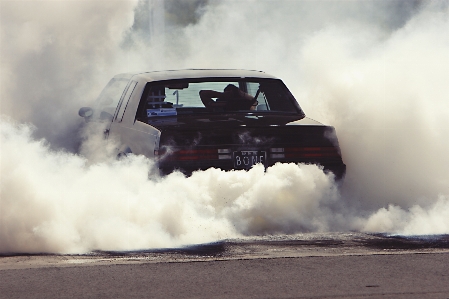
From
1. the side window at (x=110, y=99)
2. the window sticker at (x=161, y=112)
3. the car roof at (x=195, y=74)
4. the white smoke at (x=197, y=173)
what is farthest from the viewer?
the side window at (x=110, y=99)

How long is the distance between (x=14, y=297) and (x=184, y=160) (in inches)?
112

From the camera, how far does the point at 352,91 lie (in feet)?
34.6

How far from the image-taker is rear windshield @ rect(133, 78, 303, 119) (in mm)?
9125

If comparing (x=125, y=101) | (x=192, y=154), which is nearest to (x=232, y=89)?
(x=125, y=101)

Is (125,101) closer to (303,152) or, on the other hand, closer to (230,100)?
(230,100)

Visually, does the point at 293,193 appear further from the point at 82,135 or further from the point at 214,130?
the point at 82,135

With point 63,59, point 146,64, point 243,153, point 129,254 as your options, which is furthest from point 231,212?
point 146,64

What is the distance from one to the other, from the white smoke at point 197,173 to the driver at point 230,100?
1068 mm

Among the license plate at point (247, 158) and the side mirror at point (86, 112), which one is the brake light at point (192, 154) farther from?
the side mirror at point (86, 112)

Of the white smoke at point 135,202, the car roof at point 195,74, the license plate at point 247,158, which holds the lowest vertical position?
the white smoke at point 135,202

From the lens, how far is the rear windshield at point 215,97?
9.12 meters

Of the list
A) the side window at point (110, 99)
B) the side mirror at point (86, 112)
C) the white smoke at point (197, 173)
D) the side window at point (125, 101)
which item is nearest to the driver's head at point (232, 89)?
the side window at point (125, 101)

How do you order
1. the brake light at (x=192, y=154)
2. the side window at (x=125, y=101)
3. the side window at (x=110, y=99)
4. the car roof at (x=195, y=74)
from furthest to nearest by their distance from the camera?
the side window at (x=110, y=99) < the car roof at (x=195, y=74) < the side window at (x=125, y=101) < the brake light at (x=192, y=154)

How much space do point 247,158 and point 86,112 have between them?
258cm
